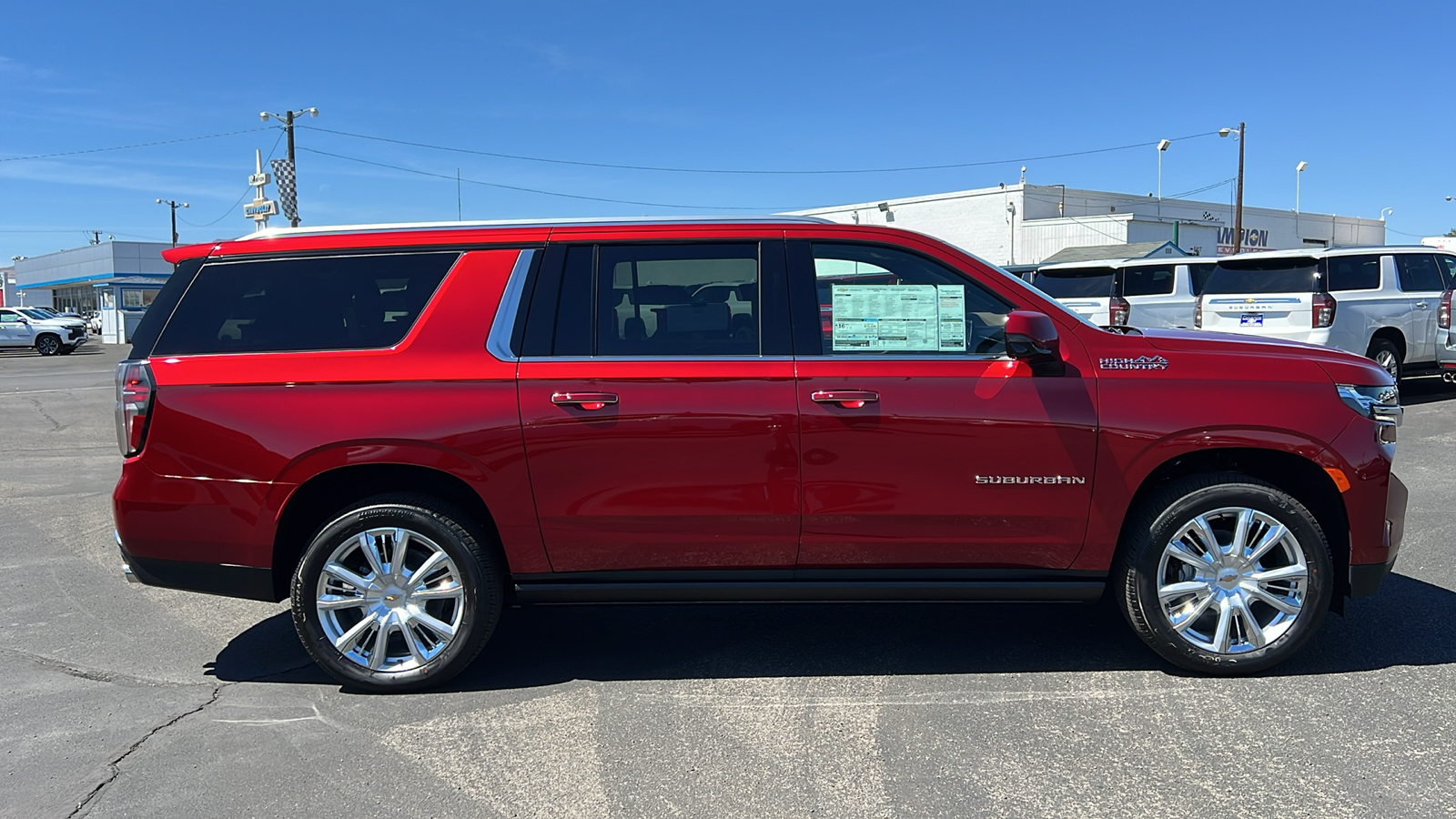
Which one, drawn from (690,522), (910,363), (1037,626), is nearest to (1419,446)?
(1037,626)

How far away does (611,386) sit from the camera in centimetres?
405

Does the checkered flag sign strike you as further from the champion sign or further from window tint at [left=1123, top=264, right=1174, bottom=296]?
the champion sign

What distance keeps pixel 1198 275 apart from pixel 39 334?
36.0 m

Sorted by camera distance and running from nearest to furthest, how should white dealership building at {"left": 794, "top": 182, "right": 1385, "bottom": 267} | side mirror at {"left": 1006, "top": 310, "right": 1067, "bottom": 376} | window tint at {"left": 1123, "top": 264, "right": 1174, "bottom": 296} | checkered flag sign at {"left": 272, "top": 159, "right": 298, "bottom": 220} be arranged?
side mirror at {"left": 1006, "top": 310, "right": 1067, "bottom": 376}, window tint at {"left": 1123, "top": 264, "right": 1174, "bottom": 296}, checkered flag sign at {"left": 272, "top": 159, "right": 298, "bottom": 220}, white dealership building at {"left": 794, "top": 182, "right": 1385, "bottom": 267}

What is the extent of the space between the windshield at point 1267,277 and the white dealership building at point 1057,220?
29.6 meters

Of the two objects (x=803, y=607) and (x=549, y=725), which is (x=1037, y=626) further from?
(x=549, y=725)

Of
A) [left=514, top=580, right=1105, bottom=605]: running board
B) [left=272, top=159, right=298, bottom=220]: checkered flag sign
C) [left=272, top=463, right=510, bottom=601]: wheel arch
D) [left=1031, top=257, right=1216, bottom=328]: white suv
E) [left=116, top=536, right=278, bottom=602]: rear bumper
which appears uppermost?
[left=272, top=159, right=298, bottom=220]: checkered flag sign

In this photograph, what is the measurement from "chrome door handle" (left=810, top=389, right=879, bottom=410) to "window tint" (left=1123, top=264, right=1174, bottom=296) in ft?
41.8

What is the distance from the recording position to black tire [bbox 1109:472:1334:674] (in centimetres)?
408

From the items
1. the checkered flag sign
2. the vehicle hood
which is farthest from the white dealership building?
the vehicle hood

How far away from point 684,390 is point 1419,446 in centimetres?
919

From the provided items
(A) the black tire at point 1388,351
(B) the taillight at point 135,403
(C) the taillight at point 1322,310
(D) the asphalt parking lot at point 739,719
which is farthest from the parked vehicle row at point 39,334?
(A) the black tire at point 1388,351

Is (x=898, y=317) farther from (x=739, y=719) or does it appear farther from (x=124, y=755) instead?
(x=124, y=755)

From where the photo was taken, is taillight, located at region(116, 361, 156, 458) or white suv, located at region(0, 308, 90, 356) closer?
taillight, located at region(116, 361, 156, 458)
